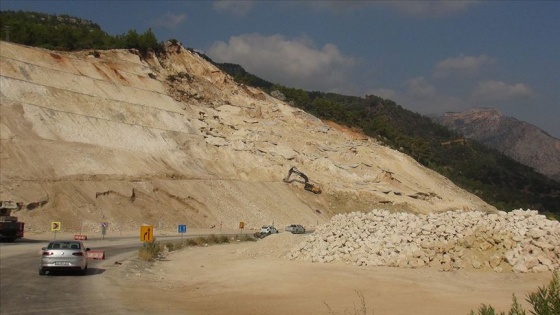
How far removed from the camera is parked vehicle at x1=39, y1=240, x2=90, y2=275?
67.1 ft

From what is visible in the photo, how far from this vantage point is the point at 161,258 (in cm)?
2986

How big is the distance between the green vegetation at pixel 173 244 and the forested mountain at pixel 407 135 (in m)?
38.0

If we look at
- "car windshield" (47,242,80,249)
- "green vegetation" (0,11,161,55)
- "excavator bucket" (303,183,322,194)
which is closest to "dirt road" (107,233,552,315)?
"car windshield" (47,242,80,249)

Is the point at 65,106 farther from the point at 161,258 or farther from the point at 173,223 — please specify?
the point at 161,258

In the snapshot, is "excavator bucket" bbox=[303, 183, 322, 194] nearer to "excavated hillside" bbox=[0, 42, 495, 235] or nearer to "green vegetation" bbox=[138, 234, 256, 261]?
"excavated hillside" bbox=[0, 42, 495, 235]

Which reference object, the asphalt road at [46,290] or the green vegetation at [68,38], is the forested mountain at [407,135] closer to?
the green vegetation at [68,38]

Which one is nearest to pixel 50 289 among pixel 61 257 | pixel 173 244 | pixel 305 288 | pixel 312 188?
pixel 61 257

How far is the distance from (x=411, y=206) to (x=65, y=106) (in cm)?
4307

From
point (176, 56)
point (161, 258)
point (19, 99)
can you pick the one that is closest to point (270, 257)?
point (161, 258)

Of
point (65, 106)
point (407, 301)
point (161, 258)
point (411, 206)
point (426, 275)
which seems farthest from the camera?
point (411, 206)

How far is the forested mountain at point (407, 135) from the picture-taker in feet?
235

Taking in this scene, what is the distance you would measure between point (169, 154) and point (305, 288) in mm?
42904

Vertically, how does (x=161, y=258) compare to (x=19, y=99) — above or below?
below

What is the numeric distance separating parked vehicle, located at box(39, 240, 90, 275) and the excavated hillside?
881 inches
